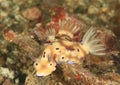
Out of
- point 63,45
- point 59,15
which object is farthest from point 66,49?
point 59,15

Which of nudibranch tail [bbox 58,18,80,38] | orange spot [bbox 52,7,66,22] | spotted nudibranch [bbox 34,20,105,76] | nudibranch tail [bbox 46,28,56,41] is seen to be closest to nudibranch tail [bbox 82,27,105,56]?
spotted nudibranch [bbox 34,20,105,76]

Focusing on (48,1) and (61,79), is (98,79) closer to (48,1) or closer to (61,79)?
(61,79)

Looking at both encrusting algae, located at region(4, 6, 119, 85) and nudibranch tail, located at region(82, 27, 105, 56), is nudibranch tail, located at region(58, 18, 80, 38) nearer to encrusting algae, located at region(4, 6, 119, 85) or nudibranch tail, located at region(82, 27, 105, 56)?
encrusting algae, located at region(4, 6, 119, 85)

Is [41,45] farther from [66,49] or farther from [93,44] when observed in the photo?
[93,44]

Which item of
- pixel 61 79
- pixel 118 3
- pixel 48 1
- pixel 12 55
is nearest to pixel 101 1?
pixel 118 3

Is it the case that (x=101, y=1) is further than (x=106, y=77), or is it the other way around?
(x=101, y=1)

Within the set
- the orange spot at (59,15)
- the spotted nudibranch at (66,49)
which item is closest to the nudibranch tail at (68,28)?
the spotted nudibranch at (66,49)
